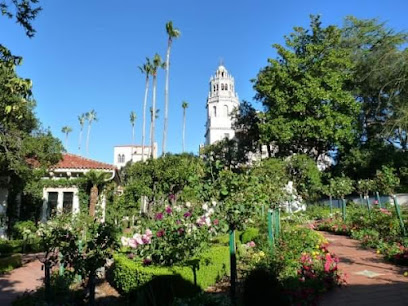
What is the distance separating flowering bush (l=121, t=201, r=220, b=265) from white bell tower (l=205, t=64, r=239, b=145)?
69404 millimetres

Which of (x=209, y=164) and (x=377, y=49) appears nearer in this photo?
(x=209, y=164)

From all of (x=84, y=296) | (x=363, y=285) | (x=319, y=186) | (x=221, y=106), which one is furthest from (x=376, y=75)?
(x=221, y=106)

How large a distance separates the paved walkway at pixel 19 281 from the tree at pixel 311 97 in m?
20.2

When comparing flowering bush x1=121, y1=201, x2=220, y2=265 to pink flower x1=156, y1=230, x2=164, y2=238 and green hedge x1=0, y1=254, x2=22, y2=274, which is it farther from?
green hedge x1=0, y1=254, x2=22, y2=274

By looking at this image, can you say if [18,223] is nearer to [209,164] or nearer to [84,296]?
[84,296]

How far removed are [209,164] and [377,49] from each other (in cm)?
2800

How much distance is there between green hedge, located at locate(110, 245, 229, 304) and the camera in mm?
6211

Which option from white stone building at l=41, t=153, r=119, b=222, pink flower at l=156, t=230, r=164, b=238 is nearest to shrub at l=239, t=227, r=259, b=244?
pink flower at l=156, t=230, r=164, b=238

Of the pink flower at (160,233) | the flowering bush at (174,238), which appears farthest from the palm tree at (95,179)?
the pink flower at (160,233)

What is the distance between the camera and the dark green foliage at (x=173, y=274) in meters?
6.36

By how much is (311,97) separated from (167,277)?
2345cm

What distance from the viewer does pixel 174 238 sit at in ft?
24.1

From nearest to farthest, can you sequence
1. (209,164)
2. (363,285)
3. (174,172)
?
1. (209,164)
2. (363,285)
3. (174,172)

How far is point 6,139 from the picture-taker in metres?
14.4
